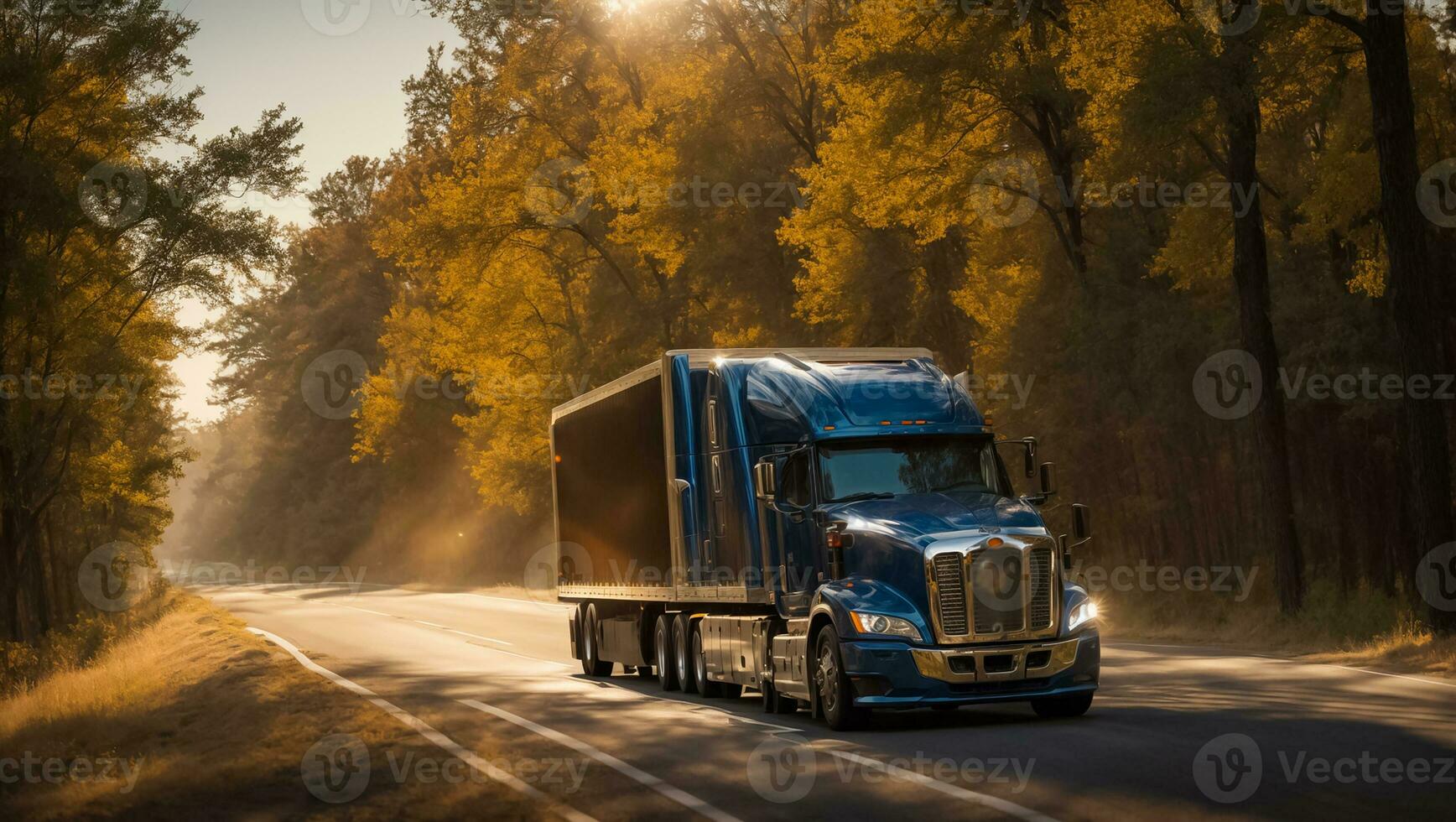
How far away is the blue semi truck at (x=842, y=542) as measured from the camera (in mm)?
15156

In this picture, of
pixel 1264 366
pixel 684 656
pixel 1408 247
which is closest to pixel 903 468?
pixel 684 656

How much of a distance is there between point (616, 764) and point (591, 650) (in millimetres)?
11883

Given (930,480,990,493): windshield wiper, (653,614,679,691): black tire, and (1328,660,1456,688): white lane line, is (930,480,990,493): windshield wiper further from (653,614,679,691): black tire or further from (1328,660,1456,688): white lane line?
(653,614,679,691): black tire

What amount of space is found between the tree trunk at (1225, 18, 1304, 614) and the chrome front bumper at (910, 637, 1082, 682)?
13838 millimetres

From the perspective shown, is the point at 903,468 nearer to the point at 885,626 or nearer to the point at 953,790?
the point at 885,626

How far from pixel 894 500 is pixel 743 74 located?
30.2 meters

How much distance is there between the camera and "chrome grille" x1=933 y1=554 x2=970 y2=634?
1508cm

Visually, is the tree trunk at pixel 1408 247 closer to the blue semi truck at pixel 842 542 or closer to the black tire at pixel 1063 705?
the blue semi truck at pixel 842 542

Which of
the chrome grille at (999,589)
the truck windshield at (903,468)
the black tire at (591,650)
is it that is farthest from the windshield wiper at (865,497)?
the black tire at (591,650)

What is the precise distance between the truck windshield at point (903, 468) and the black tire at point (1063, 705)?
2277 millimetres

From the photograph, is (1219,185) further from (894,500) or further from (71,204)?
(71,204)

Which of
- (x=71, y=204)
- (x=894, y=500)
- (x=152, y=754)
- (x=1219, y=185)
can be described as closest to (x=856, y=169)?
(x=1219, y=185)

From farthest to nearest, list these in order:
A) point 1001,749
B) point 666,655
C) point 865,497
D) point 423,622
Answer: point 423,622 → point 666,655 → point 865,497 → point 1001,749

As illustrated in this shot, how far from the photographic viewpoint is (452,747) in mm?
14352
